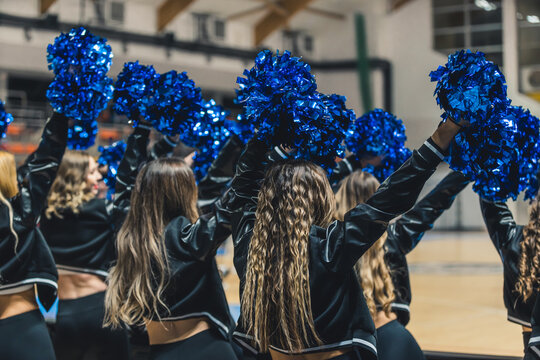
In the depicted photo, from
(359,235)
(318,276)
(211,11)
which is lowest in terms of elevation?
(318,276)

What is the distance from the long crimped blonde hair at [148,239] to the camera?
2.15 metres

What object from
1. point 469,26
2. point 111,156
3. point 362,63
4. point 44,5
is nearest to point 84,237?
point 111,156

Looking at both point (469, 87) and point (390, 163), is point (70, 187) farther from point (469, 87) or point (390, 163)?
point (469, 87)

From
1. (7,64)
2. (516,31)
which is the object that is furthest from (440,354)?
(516,31)

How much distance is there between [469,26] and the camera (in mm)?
15352

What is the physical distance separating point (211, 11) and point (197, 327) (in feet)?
42.0

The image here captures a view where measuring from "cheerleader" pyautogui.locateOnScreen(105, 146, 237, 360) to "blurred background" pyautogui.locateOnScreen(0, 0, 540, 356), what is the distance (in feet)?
21.6

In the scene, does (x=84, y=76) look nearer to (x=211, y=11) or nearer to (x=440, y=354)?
(x=440, y=354)

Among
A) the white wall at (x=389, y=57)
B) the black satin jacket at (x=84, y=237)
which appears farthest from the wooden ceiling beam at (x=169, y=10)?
the black satin jacket at (x=84, y=237)

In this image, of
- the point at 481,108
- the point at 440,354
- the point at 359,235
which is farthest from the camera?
the point at 440,354

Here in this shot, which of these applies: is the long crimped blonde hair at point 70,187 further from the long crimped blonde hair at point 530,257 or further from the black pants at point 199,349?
the long crimped blonde hair at point 530,257

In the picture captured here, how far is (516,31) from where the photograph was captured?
48.4 ft

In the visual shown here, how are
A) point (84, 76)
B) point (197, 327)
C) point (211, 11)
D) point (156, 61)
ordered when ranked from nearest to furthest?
point (197, 327), point (84, 76), point (156, 61), point (211, 11)

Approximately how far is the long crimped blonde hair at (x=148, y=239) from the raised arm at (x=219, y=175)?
237 millimetres
